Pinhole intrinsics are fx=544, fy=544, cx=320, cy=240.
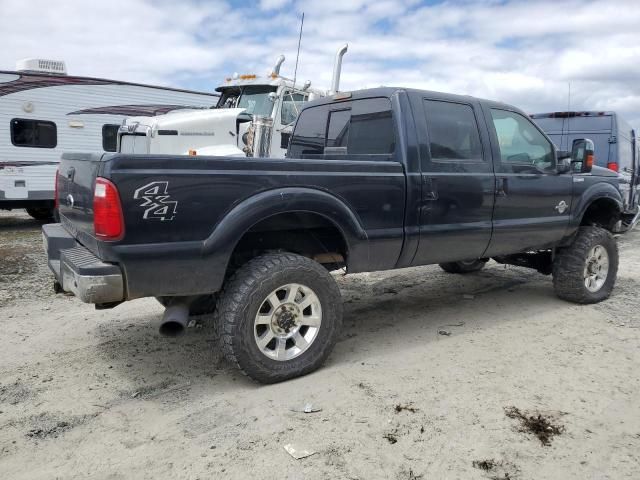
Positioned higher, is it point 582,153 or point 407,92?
point 407,92

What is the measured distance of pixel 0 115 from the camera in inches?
387

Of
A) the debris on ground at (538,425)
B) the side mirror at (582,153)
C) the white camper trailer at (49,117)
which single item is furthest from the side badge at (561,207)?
the white camper trailer at (49,117)

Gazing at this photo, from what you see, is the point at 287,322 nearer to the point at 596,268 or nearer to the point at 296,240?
the point at 296,240

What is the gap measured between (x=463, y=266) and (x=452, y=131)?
2.75 metres

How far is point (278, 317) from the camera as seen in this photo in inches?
140

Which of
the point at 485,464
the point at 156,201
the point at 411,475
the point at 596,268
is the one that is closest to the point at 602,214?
the point at 596,268

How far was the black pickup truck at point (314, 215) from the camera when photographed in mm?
3092

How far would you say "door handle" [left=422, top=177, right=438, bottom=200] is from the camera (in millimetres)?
4125

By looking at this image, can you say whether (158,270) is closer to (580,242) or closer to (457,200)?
(457,200)

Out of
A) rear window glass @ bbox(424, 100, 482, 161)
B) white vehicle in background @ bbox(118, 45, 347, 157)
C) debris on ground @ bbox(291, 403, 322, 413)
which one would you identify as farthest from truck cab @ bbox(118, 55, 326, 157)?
debris on ground @ bbox(291, 403, 322, 413)

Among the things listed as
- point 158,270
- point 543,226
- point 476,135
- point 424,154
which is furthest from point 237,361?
A: point 543,226

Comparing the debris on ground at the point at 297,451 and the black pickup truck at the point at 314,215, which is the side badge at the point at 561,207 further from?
the debris on ground at the point at 297,451

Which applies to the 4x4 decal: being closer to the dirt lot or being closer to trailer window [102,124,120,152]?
the dirt lot

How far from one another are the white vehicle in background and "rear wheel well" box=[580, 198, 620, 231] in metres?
4.17
